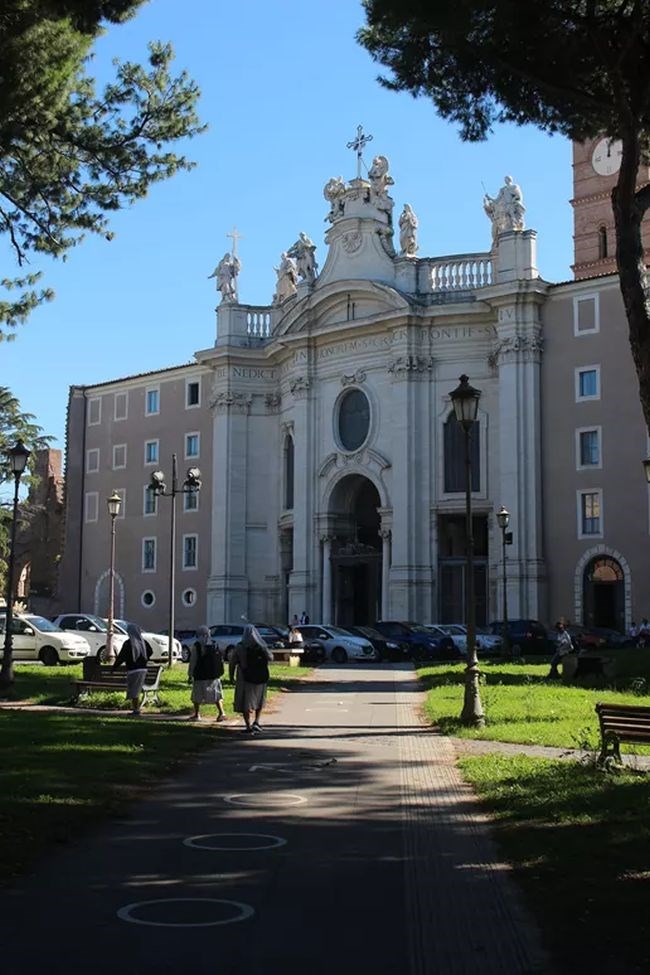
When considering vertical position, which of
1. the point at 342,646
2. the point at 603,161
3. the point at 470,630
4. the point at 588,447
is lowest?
the point at 342,646

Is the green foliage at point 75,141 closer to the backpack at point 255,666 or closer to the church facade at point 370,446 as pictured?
the backpack at point 255,666

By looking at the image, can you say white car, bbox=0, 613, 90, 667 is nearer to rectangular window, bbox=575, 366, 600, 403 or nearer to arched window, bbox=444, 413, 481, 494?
arched window, bbox=444, 413, 481, 494

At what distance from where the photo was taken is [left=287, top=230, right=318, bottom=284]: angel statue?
58.1m

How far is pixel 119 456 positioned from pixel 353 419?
56.8ft

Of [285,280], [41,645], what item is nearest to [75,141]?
[41,645]

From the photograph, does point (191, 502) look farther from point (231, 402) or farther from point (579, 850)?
point (579, 850)

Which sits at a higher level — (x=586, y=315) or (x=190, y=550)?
(x=586, y=315)

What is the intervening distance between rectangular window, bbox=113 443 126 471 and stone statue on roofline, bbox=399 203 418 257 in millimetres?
21646

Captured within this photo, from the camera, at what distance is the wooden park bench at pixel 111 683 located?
21047mm

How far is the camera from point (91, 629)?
3844cm

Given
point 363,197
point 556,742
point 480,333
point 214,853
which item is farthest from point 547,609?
point 214,853

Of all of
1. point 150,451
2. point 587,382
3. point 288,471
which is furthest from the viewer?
point 150,451

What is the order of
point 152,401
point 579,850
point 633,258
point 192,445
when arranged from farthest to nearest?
point 152,401 → point 192,445 → point 633,258 → point 579,850

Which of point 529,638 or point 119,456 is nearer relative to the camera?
point 529,638
